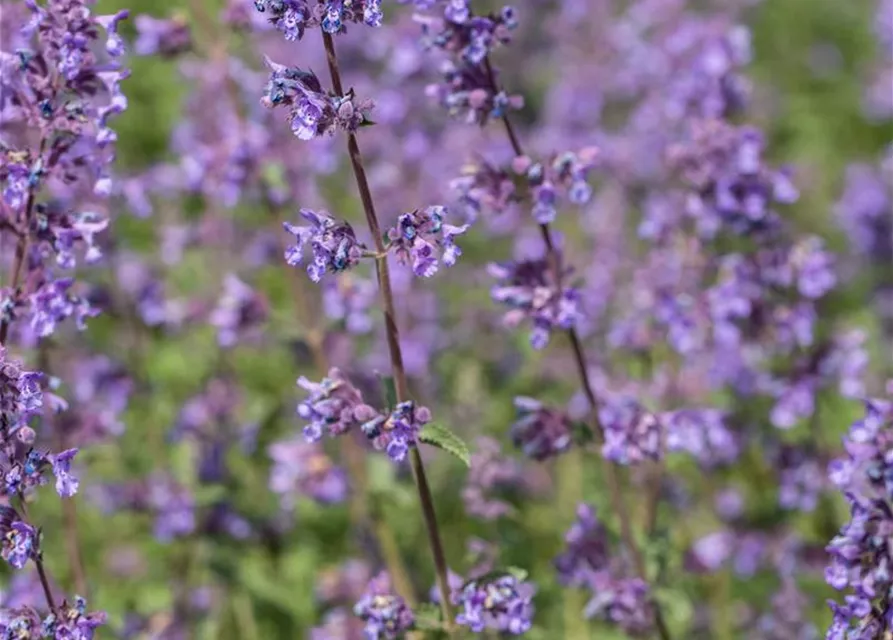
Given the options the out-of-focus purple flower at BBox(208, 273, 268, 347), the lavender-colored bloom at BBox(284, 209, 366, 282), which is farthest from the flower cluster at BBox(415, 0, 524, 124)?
the out-of-focus purple flower at BBox(208, 273, 268, 347)

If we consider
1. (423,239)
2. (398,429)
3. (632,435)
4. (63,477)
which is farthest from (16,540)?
(632,435)

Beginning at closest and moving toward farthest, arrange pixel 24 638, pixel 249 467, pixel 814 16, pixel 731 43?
pixel 24 638 < pixel 731 43 < pixel 249 467 < pixel 814 16

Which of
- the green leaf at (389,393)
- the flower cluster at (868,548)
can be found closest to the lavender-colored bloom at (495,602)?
the green leaf at (389,393)

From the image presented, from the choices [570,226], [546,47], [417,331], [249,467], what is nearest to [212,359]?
[249,467]

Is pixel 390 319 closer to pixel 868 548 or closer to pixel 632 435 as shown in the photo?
pixel 632 435

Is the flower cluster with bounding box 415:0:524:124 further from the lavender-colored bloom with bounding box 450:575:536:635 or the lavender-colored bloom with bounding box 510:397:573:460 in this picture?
the lavender-colored bloom with bounding box 450:575:536:635

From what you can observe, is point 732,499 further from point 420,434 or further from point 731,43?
point 420,434

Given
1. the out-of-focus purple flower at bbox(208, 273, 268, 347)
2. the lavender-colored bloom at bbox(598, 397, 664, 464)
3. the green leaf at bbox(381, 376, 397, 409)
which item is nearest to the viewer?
the green leaf at bbox(381, 376, 397, 409)

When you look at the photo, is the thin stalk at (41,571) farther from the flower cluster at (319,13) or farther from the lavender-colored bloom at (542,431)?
the lavender-colored bloom at (542,431)
